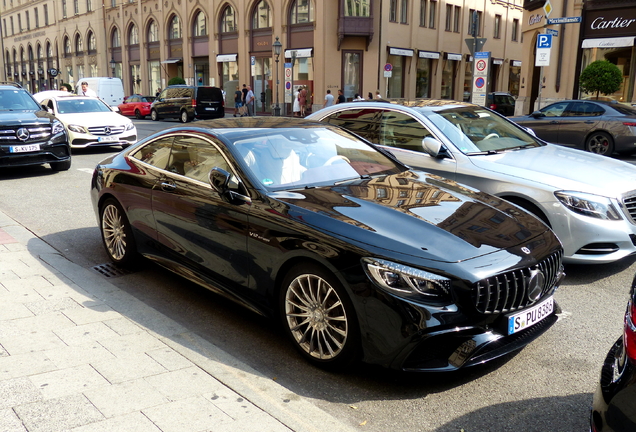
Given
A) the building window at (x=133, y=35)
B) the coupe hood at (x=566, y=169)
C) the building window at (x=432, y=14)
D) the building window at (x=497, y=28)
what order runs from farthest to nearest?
1. the building window at (x=133, y=35)
2. the building window at (x=497, y=28)
3. the building window at (x=432, y=14)
4. the coupe hood at (x=566, y=169)

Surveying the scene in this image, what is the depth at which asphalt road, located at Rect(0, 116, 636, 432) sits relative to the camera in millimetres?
3279

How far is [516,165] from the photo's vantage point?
19.4 ft

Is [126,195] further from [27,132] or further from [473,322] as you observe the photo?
[27,132]

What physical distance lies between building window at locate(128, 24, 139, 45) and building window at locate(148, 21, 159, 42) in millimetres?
2418

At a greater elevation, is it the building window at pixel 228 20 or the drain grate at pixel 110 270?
the building window at pixel 228 20

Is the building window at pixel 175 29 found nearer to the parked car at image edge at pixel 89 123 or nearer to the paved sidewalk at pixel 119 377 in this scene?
the parked car at image edge at pixel 89 123

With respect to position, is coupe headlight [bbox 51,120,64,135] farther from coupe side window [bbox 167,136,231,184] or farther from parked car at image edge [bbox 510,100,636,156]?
parked car at image edge [bbox 510,100,636,156]

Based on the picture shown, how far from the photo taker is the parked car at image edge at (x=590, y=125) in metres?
14.9

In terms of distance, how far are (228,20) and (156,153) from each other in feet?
128

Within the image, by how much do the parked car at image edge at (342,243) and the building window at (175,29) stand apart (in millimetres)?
44261

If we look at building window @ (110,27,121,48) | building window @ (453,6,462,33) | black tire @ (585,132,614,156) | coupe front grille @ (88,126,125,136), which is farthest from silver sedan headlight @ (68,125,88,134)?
building window @ (110,27,121,48)

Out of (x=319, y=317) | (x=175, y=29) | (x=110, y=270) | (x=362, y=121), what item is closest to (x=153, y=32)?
(x=175, y=29)

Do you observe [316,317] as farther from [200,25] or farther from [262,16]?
[200,25]

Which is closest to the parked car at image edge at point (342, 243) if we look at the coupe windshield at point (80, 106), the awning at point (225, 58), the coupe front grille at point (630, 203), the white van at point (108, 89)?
the coupe front grille at point (630, 203)
